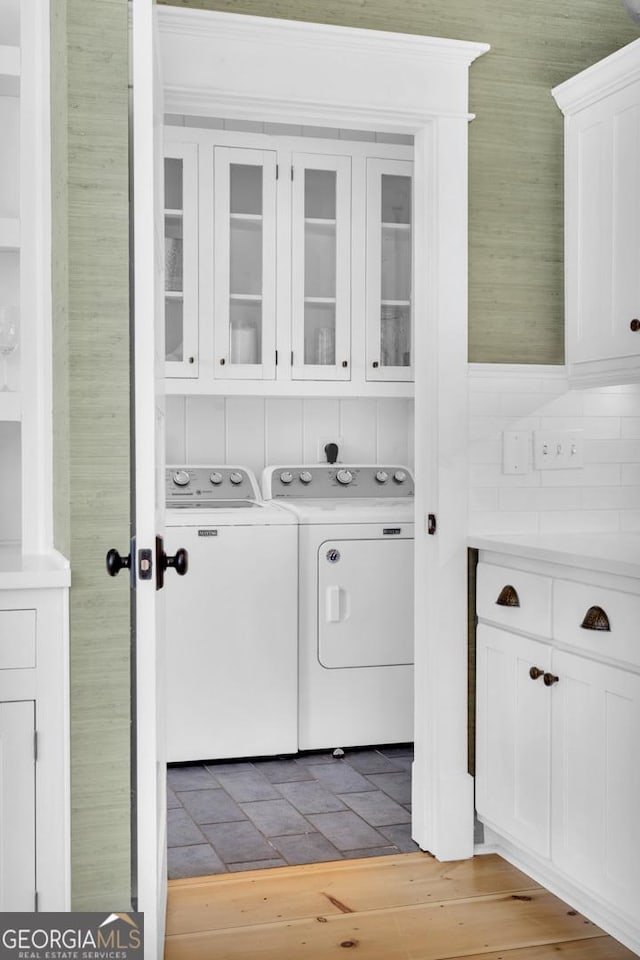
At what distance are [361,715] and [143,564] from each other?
227 centimetres

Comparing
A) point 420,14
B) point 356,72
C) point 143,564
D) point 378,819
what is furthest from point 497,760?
point 420,14

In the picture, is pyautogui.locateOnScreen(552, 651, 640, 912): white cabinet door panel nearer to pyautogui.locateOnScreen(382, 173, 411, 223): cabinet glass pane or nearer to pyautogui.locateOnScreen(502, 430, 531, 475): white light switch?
pyautogui.locateOnScreen(502, 430, 531, 475): white light switch

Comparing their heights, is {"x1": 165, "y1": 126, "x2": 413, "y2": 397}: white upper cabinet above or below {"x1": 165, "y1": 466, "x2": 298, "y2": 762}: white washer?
above

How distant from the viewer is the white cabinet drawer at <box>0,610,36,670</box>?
2008 mm

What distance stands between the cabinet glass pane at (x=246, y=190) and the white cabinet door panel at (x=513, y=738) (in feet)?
7.51

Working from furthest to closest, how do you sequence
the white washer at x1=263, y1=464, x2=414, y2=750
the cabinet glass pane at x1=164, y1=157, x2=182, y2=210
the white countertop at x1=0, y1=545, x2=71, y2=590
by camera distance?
the cabinet glass pane at x1=164, y1=157, x2=182, y2=210 → the white washer at x1=263, y1=464, x2=414, y2=750 → the white countertop at x1=0, y1=545, x2=71, y2=590

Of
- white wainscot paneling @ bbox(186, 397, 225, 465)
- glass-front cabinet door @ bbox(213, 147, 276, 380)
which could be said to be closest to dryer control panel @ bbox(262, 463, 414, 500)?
white wainscot paneling @ bbox(186, 397, 225, 465)

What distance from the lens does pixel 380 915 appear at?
2.48 m

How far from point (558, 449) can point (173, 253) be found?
6.69 ft

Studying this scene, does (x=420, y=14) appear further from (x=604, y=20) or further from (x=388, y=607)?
(x=388, y=607)

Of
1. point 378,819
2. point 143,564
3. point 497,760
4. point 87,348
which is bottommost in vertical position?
point 378,819

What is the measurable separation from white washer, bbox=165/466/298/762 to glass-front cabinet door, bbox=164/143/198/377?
0.77 m

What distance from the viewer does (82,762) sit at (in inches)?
85.9

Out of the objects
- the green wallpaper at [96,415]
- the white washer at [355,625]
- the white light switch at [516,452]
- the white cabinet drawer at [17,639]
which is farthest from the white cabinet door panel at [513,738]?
the white cabinet drawer at [17,639]
